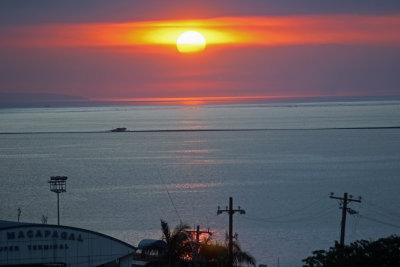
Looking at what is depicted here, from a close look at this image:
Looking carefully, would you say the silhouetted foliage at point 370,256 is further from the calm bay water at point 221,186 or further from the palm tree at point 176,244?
the calm bay water at point 221,186

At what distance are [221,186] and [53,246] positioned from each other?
4521cm

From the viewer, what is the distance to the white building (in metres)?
21.2

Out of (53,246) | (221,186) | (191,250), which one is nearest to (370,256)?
(191,250)

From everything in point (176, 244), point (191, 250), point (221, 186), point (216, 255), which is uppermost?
point (221, 186)

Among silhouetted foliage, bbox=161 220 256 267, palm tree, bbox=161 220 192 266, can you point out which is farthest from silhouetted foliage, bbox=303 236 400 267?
palm tree, bbox=161 220 192 266

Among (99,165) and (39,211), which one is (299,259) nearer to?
(39,211)

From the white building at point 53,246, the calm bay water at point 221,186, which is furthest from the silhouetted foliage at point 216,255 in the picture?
the calm bay water at point 221,186

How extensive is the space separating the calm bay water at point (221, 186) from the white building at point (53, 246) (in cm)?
1582

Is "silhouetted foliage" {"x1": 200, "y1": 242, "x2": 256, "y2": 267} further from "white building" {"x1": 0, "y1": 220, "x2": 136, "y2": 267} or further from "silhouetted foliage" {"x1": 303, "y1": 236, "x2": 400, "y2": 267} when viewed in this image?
"silhouetted foliage" {"x1": 303, "y1": 236, "x2": 400, "y2": 267}

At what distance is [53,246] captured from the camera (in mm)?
21906

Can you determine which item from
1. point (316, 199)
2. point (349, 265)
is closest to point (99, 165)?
point (316, 199)

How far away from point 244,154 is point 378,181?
33.7 metres

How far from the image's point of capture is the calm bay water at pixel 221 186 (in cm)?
4594

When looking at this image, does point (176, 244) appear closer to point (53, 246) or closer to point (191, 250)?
point (191, 250)
